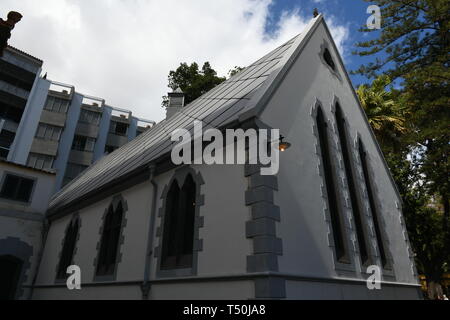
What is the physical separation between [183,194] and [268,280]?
3.42m

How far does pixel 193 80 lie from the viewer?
30.0 m

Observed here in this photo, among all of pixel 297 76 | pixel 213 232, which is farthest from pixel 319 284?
pixel 297 76

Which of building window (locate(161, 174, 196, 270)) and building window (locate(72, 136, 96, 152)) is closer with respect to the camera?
building window (locate(161, 174, 196, 270))

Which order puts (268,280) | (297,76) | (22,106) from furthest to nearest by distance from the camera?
1. (22,106)
2. (297,76)
3. (268,280)

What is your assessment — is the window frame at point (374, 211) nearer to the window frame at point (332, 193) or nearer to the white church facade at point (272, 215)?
the white church facade at point (272, 215)

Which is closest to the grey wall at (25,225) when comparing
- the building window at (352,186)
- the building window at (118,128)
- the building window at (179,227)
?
the building window at (179,227)

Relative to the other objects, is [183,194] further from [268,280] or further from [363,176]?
[363,176]

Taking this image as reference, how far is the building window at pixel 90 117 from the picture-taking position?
1405 inches

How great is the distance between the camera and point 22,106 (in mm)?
33156

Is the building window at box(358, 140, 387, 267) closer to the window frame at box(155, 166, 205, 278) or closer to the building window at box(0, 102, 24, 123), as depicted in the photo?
the window frame at box(155, 166, 205, 278)

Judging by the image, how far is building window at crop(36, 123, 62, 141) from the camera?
31.5m

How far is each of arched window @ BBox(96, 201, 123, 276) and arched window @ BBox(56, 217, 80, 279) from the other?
8.69ft

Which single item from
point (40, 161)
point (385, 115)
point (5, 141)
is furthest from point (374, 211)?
point (5, 141)

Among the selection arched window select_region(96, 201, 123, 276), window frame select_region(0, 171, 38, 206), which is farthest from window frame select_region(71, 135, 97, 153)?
arched window select_region(96, 201, 123, 276)
